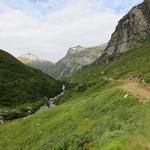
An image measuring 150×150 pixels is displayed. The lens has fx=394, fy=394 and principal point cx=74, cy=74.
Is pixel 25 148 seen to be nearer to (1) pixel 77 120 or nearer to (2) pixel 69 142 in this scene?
(1) pixel 77 120

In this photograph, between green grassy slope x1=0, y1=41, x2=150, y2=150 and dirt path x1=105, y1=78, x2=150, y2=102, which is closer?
green grassy slope x1=0, y1=41, x2=150, y2=150

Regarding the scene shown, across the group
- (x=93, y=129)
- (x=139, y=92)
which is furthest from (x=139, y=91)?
(x=93, y=129)

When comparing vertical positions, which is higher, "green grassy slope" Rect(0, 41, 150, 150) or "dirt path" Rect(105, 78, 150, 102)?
"dirt path" Rect(105, 78, 150, 102)

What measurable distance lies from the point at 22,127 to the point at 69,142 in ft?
148

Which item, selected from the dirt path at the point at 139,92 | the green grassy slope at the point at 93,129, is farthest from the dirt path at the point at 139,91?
the green grassy slope at the point at 93,129

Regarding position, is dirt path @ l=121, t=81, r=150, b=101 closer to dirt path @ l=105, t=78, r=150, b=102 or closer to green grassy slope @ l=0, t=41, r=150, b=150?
dirt path @ l=105, t=78, r=150, b=102

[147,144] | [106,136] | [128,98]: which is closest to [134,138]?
[147,144]

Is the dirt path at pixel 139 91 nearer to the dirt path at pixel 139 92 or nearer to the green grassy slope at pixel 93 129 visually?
the dirt path at pixel 139 92

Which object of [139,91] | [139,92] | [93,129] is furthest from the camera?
[139,91]

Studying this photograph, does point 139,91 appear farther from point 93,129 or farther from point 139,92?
point 93,129

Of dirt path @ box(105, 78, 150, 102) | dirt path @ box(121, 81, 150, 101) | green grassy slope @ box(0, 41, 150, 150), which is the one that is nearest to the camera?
green grassy slope @ box(0, 41, 150, 150)

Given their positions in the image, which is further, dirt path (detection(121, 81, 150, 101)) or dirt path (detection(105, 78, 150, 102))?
dirt path (detection(121, 81, 150, 101))

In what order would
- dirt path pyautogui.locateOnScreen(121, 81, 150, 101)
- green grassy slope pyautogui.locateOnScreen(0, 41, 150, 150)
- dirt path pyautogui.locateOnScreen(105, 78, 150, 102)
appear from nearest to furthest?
green grassy slope pyautogui.locateOnScreen(0, 41, 150, 150) < dirt path pyautogui.locateOnScreen(105, 78, 150, 102) < dirt path pyautogui.locateOnScreen(121, 81, 150, 101)

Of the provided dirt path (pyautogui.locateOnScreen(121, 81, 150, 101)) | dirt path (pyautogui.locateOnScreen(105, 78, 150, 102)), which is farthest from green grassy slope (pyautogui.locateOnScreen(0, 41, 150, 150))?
dirt path (pyautogui.locateOnScreen(121, 81, 150, 101))
